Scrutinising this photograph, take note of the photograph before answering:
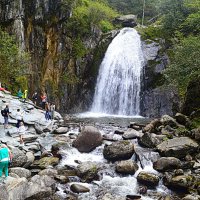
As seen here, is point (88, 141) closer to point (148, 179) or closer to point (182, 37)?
point (148, 179)

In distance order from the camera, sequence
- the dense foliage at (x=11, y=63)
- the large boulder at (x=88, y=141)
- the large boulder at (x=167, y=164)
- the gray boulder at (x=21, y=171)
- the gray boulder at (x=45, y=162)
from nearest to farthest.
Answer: the gray boulder at (x=21, y=171) < the gray boulder at (x=45, y=162) < the large boulder at (x=167, y=164) < the large boulder at (x=88, y=141) < the dense foliage at (x=11, y=63)

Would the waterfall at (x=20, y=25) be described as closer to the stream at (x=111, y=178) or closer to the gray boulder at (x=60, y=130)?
the gray boulder at (x=60, y=130)

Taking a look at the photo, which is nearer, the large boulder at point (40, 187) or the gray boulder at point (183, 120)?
the large boulder at point (40, 187)

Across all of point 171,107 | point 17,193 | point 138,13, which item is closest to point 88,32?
point 171,107

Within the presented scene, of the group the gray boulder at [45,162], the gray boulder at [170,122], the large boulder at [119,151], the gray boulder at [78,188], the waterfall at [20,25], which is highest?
the waterfall at [20,25]

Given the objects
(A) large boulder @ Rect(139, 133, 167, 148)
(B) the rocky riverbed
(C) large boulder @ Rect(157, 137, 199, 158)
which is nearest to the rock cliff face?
(B) the rocky riverbed

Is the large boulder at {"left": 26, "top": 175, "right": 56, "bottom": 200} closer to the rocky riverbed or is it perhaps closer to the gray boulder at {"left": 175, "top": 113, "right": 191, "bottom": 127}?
the rocky riverbed

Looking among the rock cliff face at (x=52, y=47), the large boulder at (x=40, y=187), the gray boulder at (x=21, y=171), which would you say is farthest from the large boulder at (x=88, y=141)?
the rock cliff face at (x=52, y=47)

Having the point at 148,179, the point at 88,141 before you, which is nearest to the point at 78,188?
the point at 148,179

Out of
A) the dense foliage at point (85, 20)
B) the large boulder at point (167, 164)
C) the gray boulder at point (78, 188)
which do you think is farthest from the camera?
the dense foliage at point (85, 20)

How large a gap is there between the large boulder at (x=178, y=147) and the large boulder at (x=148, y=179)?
107 inches

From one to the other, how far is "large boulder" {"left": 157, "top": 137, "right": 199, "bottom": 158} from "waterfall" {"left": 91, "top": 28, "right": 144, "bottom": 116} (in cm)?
1807

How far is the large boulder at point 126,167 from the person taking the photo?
15.6 meters

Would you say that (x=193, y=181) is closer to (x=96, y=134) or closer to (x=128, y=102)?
(x=96, y=134)
